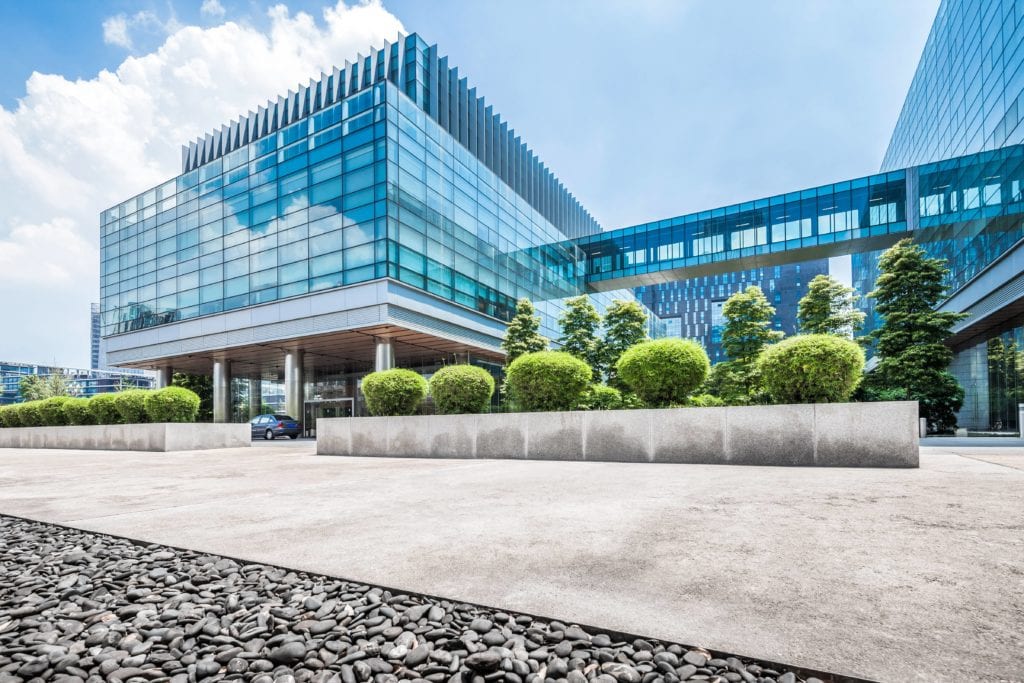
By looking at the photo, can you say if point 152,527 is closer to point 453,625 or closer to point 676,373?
point 453,625

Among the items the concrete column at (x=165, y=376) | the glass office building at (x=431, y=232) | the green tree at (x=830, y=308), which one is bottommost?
the concrete column at (x=165, y=376)

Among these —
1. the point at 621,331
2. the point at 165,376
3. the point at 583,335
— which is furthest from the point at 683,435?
the point at 165,376

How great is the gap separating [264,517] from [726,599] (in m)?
4.03

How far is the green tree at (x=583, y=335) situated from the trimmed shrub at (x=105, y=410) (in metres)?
19.9

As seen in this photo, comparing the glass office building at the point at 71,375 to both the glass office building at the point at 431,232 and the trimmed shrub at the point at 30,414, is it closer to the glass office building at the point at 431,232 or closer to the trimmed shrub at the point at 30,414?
the glass office building at the point at 431,232

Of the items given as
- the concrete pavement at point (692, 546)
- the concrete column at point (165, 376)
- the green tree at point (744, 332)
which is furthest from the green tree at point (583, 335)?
the concrete column at point (165, 376)

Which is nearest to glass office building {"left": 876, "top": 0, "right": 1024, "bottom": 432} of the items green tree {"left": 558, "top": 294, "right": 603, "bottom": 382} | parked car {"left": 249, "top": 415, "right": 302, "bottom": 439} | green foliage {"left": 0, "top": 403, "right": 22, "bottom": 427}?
green tree {"left": 558, "top": 294, "right": 603, "bottom": 382}

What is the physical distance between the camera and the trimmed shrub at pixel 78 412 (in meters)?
21.3

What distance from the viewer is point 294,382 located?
98.9ft

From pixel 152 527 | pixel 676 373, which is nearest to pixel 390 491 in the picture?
pixel 152 527

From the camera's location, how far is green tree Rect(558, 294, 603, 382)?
25.7m

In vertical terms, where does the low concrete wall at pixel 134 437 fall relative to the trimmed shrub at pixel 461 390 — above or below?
below

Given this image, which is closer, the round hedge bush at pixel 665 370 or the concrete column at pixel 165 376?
the round hedge bush at pixel 665 370

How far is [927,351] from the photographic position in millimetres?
19609
